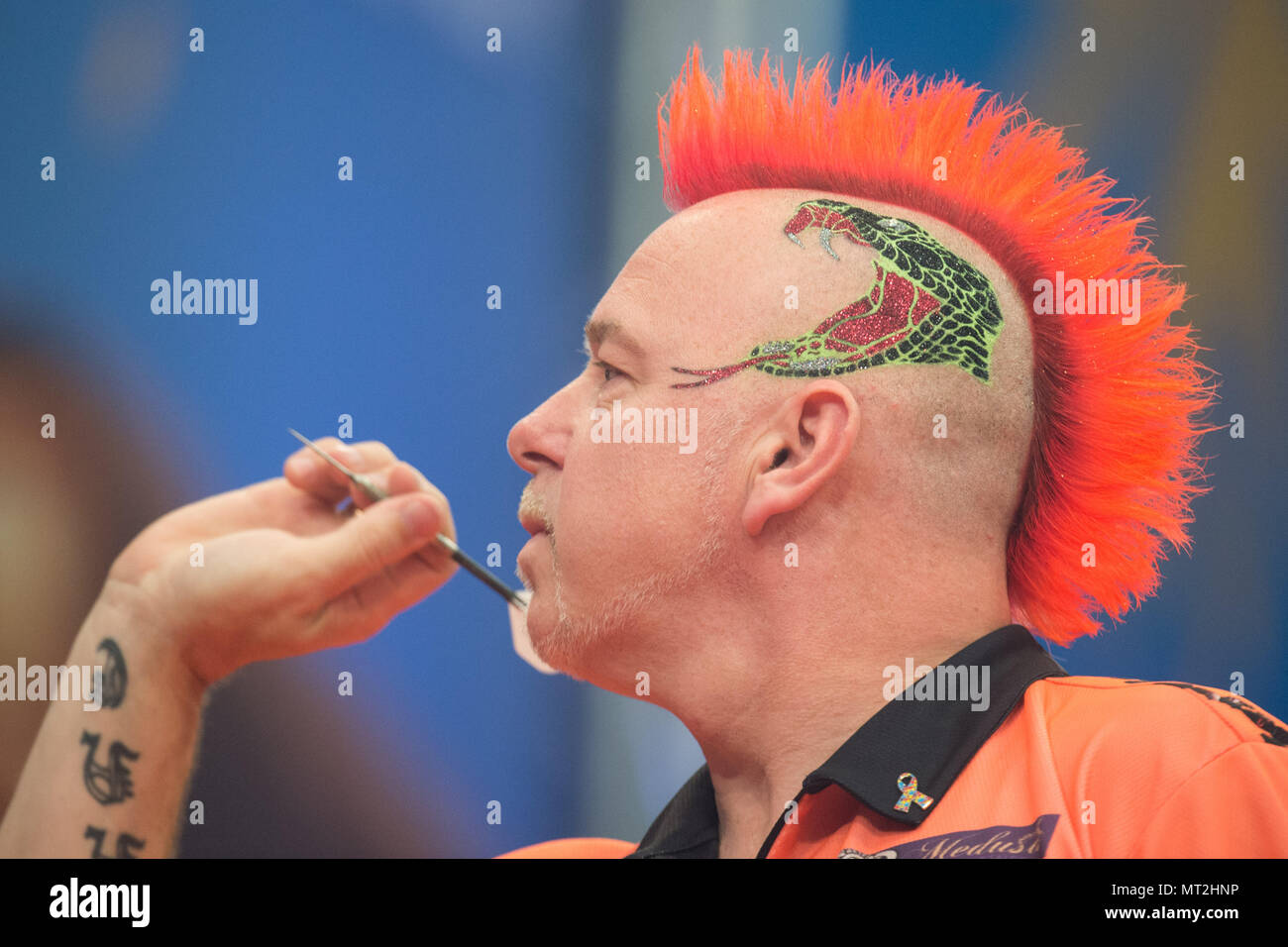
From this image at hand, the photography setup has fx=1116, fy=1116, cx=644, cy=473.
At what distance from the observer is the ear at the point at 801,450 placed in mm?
1224

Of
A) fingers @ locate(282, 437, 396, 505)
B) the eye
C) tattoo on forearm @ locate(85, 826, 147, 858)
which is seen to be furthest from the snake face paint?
tattoo on forearm @ locate(85, 826, 147, 858)

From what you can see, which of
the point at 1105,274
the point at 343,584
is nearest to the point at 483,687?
the point at 343,584

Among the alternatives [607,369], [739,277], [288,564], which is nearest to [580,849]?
[288,564]

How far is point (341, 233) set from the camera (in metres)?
1.78

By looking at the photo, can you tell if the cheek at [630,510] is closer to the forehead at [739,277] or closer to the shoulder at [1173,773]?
the forehead at [739,277]

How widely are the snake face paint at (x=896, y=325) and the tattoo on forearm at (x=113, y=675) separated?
0.93 m

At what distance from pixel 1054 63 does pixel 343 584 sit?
1.34m

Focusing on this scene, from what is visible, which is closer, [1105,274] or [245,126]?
[1105,274]

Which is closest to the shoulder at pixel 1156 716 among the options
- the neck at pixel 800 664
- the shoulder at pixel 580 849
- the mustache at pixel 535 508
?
the neck at pixel 800 664

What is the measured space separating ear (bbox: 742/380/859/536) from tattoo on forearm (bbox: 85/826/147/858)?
0.98m

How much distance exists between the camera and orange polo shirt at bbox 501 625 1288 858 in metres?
0.97

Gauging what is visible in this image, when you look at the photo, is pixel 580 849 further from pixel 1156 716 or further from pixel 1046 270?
pixel 1046 270

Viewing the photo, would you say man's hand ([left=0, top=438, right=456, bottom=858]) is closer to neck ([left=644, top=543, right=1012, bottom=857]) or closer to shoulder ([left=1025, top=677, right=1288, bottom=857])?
neck ([left=644, top=543, right=1012, bottom=857])
